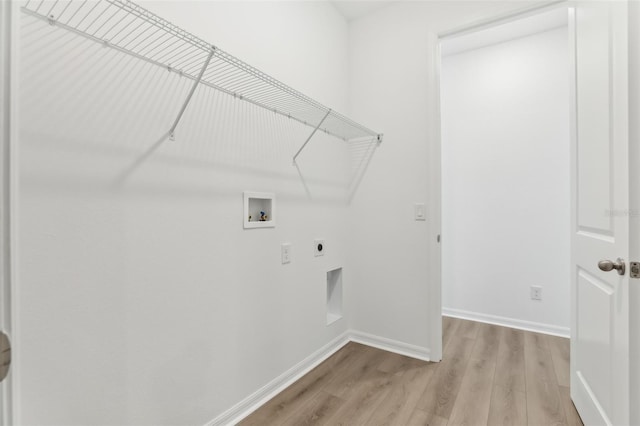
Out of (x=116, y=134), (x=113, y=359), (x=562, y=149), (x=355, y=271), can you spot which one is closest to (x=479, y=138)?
(x=562, y=149)

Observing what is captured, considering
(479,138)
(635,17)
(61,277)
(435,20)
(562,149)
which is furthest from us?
(479,138)

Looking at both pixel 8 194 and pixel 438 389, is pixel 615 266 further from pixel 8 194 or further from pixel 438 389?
pixel 8 194

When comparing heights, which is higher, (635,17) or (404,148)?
(635,17)

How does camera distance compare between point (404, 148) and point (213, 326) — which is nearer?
point (213, 326)

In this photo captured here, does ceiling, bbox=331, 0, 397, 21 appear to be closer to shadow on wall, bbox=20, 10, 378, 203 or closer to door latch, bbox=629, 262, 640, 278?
shadow on wall, bbox=20, 10, 378, 203

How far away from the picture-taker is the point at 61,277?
949 mm

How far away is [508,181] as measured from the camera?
9.18ft

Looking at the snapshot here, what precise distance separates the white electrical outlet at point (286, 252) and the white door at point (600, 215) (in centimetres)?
147

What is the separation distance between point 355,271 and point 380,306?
1.10 ft

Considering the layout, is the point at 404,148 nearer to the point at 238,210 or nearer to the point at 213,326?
the point at 238,210

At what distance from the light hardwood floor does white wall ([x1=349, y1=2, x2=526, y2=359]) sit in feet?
0.86

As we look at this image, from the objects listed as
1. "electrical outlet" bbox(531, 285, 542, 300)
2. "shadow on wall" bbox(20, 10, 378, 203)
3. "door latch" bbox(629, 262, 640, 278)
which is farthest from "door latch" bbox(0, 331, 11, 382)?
"electrical outlet" bbox(531, 285, 542, 300)

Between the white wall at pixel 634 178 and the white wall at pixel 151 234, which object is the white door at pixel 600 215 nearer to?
the white wall at pixel 634 178

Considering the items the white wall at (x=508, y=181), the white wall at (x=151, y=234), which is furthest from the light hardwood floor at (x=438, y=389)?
the white wall at (x=508, y=181)
